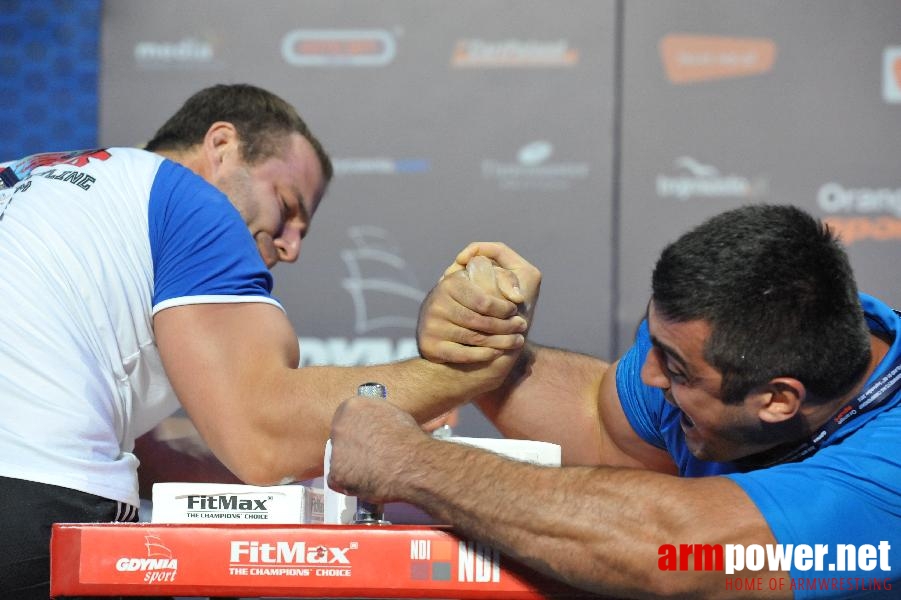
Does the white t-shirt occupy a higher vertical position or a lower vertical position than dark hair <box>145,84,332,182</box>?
lower

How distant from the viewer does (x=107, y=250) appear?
1796 mm

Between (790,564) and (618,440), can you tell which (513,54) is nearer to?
(618,440)

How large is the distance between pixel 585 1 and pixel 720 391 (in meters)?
3.07

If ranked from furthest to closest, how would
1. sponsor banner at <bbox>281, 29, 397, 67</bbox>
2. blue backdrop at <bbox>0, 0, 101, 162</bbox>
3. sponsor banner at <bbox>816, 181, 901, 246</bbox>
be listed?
1. blue backdrop at <bbox>0, 0, 101, 162</bbox>
2. sponsor banner at <bbox>281, 29, 397, 67</bbox>
3. sponsor banner at <bbox>816, 181, 901, 246</bbox>

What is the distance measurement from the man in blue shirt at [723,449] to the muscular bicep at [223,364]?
0.17 metres

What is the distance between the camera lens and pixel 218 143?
2.41m

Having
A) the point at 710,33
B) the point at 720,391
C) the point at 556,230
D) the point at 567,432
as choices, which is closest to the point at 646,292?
the point at 556,230

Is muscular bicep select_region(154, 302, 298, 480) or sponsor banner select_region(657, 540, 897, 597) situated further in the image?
muscular bicep select_region(154, 302, 298, 480)

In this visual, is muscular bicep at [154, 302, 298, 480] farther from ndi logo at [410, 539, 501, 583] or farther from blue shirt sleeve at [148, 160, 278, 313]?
ndi logo at [410, 539, 501, 583]

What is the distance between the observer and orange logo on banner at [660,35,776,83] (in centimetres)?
438

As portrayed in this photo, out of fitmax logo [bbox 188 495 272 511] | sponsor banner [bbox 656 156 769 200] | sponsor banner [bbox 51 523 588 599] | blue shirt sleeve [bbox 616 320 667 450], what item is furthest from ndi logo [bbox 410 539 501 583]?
sponsor banner [bbox 656 156 769 200]

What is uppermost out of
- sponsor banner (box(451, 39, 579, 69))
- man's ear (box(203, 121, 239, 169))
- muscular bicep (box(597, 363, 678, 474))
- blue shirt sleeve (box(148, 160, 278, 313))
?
sponsor banner (box(451, 39, 579, 69))

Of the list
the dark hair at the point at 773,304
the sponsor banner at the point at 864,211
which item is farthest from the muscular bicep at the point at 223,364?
the sponsor banner at the point at 864,211

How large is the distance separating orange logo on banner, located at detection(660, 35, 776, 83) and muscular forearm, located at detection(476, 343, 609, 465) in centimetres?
234
